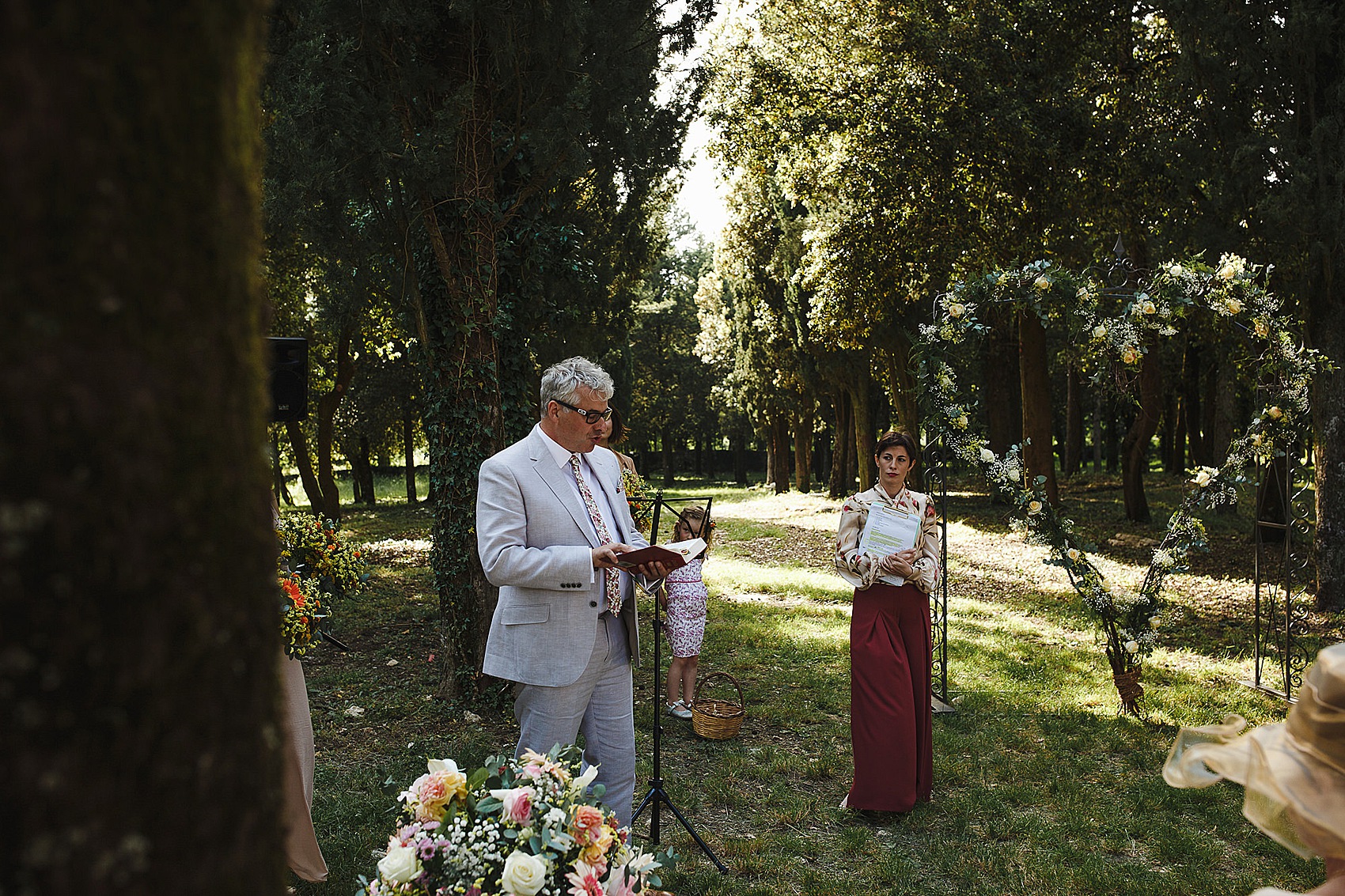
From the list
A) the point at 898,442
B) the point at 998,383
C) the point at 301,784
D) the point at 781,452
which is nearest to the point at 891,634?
the point at 898,442

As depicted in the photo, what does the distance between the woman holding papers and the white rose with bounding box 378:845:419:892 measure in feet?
11.2

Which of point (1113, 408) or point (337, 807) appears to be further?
point (1113, 408)

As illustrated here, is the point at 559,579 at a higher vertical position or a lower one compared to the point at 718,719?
higher

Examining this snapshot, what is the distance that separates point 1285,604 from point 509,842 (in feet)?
31.6

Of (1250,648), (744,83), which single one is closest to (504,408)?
(1250,648)

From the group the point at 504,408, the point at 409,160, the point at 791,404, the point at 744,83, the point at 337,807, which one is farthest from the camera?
the point at 791,404

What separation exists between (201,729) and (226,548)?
14 cm

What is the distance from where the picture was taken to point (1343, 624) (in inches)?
339

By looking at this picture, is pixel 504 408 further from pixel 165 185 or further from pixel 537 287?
pixel 165 185

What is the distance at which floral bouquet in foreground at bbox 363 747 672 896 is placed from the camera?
2115 millimetres

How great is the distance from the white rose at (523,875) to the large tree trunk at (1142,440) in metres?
14.9

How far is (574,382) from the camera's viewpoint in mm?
3535

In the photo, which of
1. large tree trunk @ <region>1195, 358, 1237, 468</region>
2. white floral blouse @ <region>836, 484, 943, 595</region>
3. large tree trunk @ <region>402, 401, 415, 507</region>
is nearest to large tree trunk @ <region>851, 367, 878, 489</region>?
large tree trunk @ <region>1195, 358, 1237, 468</region>

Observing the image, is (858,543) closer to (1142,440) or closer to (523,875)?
(523,875)
